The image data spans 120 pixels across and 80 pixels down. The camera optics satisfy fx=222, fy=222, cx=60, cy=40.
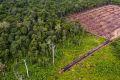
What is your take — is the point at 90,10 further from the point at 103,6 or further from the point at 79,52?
the point at 79,52

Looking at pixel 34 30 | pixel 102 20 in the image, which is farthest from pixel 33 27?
pixel 102 20

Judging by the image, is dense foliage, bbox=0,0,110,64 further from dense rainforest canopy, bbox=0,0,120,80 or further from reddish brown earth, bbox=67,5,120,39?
reddish brown earth, bbox=67,5,120,39

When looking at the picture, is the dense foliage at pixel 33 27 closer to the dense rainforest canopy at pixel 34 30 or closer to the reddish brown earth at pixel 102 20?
the dense rainforest canopy at pixel 34 30

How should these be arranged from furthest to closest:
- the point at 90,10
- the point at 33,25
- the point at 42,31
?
the point at 90,10 < the point at 33,25 < the point at 42,31

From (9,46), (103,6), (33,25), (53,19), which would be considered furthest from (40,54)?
(103,6)

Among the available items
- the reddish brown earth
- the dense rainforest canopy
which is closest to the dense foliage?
the dense rainforest canopy

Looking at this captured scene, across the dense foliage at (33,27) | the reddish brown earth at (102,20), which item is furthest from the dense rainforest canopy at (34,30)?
the reddish brown earth at (102,20)
